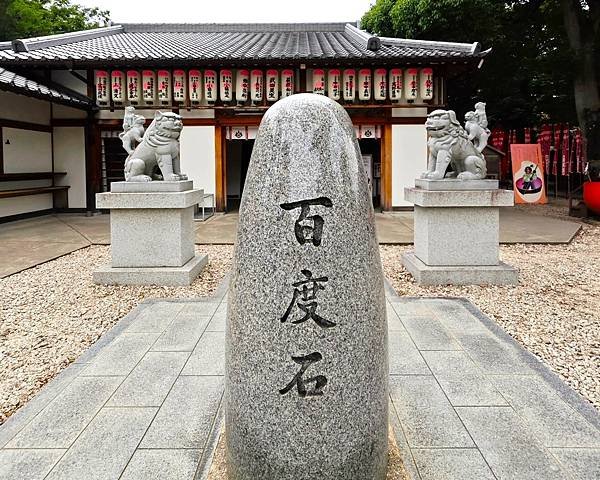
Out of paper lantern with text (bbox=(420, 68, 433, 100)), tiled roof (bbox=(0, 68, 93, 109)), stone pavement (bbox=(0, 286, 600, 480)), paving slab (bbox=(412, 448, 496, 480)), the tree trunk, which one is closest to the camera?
paving slab (bbox=(412, 448, 496, 480))

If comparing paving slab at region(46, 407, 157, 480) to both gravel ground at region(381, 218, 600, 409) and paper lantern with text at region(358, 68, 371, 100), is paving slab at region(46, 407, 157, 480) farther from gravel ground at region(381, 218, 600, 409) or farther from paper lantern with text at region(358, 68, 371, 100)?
paper lantern with text at region(358, 68, 371, 100)

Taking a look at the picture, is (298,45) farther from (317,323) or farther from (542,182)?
(317,323)

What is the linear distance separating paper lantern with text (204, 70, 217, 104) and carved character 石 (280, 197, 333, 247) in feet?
42.3

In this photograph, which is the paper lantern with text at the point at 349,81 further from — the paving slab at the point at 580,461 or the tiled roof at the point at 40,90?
the paving slab at the point at 580,461

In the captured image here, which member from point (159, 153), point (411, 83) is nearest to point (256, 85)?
point (411, 83)

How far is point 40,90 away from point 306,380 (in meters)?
12.6

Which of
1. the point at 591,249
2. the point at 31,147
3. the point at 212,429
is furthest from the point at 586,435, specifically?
the point at 31,147

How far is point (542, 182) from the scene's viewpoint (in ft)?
56.2

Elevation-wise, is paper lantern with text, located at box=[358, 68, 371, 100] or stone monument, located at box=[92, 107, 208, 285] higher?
paper lantern with text, located at box=[358, 68, 371, 100]

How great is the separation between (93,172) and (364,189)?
14.4 meters

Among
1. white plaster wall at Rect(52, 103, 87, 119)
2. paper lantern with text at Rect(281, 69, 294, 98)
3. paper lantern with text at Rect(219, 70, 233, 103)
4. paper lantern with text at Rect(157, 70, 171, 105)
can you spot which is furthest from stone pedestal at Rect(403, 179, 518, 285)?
white plaster wall at Rect(52, 103, 87, 119)

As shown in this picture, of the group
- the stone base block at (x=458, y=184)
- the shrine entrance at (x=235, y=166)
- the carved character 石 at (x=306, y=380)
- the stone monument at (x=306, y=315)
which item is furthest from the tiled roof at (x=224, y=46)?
the carved character 石 at (x=306, y=380)

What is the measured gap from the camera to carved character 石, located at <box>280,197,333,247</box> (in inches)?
89.4

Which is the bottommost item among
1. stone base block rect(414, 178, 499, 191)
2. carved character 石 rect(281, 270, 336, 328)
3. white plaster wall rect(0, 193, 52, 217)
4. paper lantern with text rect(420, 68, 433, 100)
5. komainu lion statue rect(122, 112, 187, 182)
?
carved character 石 rect(281, 270, 336, 328)
